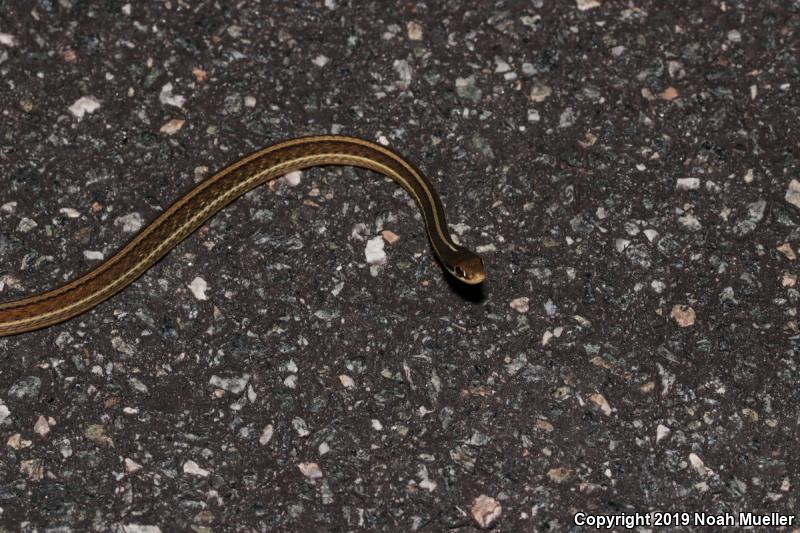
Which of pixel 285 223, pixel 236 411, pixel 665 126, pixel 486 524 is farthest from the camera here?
pixel 665 126

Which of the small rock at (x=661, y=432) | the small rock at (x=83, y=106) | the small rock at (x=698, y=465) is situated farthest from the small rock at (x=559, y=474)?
the small rock at (x=83, y=106)

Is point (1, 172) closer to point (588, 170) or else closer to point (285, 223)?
point (285, 223)

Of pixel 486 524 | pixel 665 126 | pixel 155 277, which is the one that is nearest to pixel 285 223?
pixel 155 277

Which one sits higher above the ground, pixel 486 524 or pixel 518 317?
pixel 518 317

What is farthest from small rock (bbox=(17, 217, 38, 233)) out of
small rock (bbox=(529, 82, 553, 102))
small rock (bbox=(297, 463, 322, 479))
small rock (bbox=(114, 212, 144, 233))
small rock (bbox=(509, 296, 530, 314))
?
small rock (bbox=(529, 82, 553, 102))

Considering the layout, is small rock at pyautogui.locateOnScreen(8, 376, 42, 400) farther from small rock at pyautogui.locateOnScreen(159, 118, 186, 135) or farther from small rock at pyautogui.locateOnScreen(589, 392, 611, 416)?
small rock at pyautogui.locateOnScreen(589, 392, 611, 416)

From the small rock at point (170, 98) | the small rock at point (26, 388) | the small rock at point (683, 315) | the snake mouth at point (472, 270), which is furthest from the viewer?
the small rock at point (170, 98)

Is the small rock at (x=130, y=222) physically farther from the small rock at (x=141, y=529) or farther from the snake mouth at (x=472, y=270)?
the snake mouth at (x=472, y=270)

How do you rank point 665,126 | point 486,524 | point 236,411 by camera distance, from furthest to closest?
point 665,126
point 236,411
point 486,524
